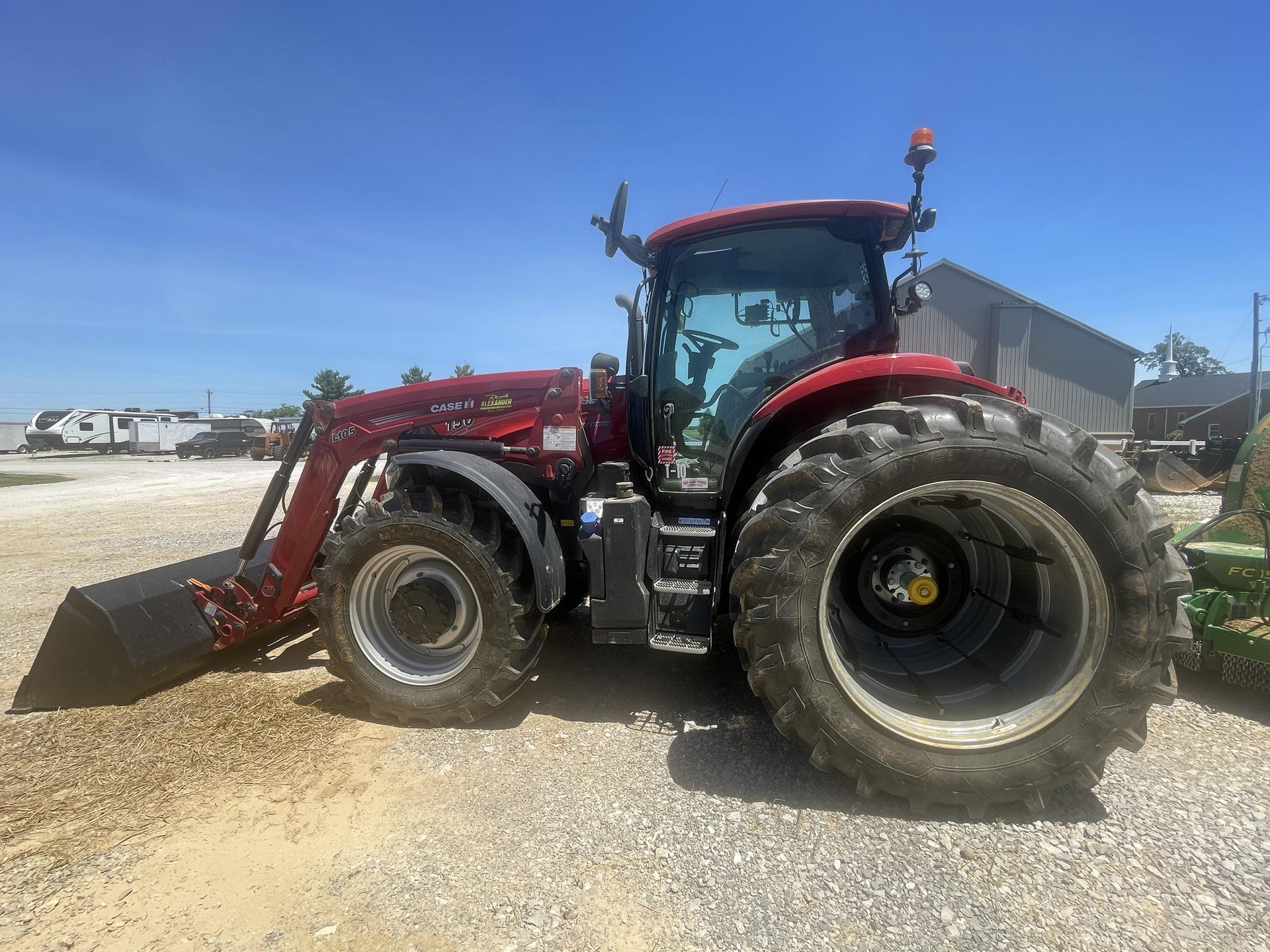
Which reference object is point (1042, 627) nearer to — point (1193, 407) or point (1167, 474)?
point (1167, 474)

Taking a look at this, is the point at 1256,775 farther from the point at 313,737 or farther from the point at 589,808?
the point at 313,737

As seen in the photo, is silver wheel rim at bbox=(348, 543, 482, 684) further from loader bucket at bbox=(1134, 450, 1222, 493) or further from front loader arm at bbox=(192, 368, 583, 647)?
loader bucket at bbox=(1134, 450, 1222, 493)

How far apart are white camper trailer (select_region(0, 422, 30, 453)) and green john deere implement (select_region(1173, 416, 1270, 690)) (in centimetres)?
5163

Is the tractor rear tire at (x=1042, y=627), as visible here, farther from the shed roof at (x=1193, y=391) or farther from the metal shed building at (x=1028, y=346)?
the shed roof at (x=1193, y=391)

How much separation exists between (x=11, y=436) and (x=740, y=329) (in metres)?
A: 51.3

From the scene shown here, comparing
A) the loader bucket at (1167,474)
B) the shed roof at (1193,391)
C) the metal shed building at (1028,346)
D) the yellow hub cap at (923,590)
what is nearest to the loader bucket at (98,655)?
the yellow hub cap at (923,590)

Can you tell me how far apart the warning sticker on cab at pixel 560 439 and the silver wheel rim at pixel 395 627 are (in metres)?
0.85

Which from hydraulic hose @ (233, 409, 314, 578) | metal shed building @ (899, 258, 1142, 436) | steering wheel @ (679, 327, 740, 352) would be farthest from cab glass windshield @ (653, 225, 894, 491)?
metal shed building @ (899, 258, 1142, 436)

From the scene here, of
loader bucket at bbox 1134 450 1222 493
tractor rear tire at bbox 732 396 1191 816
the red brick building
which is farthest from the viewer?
the red brick building

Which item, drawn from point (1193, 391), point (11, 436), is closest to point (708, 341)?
point (1193, 391)

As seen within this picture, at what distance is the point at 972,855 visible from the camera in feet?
7.03

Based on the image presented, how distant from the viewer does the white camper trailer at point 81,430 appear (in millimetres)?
35000

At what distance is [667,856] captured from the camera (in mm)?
2172

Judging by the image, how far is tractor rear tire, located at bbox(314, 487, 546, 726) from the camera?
Result: 3.08 meters
